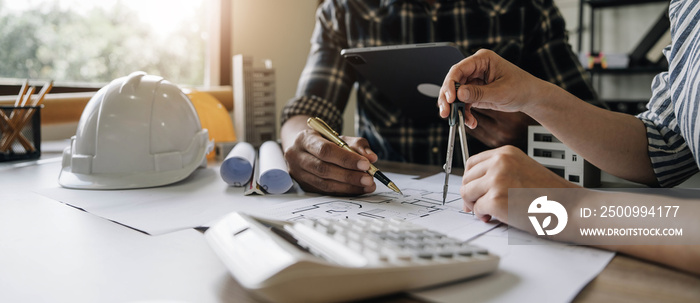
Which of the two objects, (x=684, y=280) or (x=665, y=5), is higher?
(x=665, y=5)

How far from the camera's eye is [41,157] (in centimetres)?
114

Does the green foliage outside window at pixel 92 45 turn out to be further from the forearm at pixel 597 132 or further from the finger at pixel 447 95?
the forearm at pixel 597 132

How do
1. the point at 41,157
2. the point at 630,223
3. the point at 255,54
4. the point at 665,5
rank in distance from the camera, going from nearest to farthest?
the point at 630,223 < the point at 41,157 < the point at 255,54 < the point at 665,5

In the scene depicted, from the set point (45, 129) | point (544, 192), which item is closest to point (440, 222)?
point (544, 192)

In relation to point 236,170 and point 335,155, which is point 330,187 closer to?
point 335,155

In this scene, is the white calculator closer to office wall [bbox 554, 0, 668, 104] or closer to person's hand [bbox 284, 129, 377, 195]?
person's hand [bbox 284, 129, 377, 195]

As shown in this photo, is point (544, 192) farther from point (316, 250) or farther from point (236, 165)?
point (236, 165)

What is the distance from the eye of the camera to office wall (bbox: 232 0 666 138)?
2.23 m

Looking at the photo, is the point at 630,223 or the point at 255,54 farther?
the point at 255,54

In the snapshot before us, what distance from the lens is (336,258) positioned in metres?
0.36

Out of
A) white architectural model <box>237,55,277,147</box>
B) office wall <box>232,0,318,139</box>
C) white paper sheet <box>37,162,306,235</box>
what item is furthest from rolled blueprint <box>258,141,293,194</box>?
office wall <box>232,0,318,139</box>

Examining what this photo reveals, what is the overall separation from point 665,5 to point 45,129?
132 inches

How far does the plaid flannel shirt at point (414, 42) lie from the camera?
1201mm

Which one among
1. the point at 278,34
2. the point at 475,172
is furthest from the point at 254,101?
the point at 278,34
